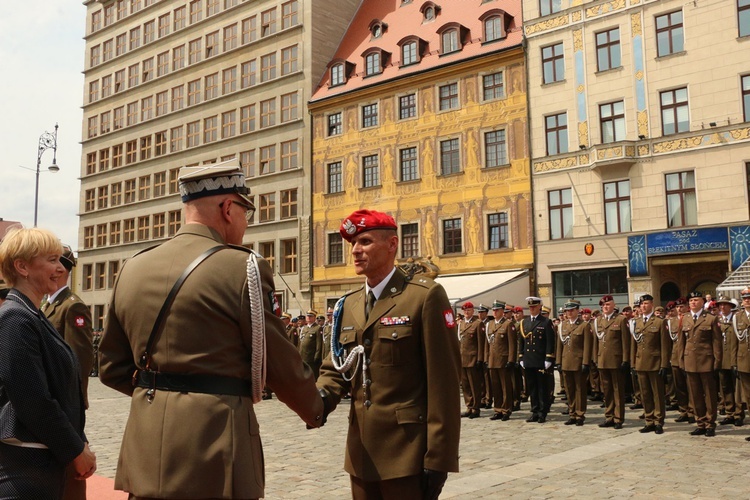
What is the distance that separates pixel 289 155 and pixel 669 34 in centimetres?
1935

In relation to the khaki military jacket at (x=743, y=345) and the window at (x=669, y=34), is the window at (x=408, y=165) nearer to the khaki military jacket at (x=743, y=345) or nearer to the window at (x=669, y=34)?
the window at (x=669, y=34)

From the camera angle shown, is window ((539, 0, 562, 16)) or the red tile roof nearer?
window ((539, 0, 562, 16))

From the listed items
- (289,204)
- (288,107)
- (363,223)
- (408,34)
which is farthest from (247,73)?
(363,223)

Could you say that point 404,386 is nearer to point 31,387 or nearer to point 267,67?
point 31,387

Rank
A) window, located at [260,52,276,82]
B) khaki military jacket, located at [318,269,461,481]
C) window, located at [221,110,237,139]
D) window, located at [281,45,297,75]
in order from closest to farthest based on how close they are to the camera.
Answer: khaki military jacket, located at [318,269,461,481]
window, located at [281,45,297,75]
window, located at [260,52,276,82]
window, located at [221,110,237,139]

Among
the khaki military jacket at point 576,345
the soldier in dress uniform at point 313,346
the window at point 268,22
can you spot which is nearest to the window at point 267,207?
the window at point 268,22

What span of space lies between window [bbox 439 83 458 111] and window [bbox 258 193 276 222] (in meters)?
11.3

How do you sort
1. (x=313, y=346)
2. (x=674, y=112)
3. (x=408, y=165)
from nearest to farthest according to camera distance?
(x=313, y=346) < (x=674, y=112) < (x=408, y=165)

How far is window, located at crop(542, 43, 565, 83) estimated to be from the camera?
28641mm

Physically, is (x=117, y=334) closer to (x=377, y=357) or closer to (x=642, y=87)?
(x=377, y=357)

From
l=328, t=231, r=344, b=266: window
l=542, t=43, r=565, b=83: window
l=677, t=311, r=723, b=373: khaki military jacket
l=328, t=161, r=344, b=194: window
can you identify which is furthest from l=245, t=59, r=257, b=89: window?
l=677, t=311, r=723, b=373: khaki military jacket

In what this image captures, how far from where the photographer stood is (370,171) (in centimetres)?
3431

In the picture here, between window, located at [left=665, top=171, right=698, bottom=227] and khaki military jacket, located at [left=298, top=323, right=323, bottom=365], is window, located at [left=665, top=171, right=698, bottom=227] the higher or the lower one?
the higher one

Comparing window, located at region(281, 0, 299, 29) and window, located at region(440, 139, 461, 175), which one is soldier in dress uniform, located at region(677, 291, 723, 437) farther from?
window, located at region(281, 0, 299, 29)
